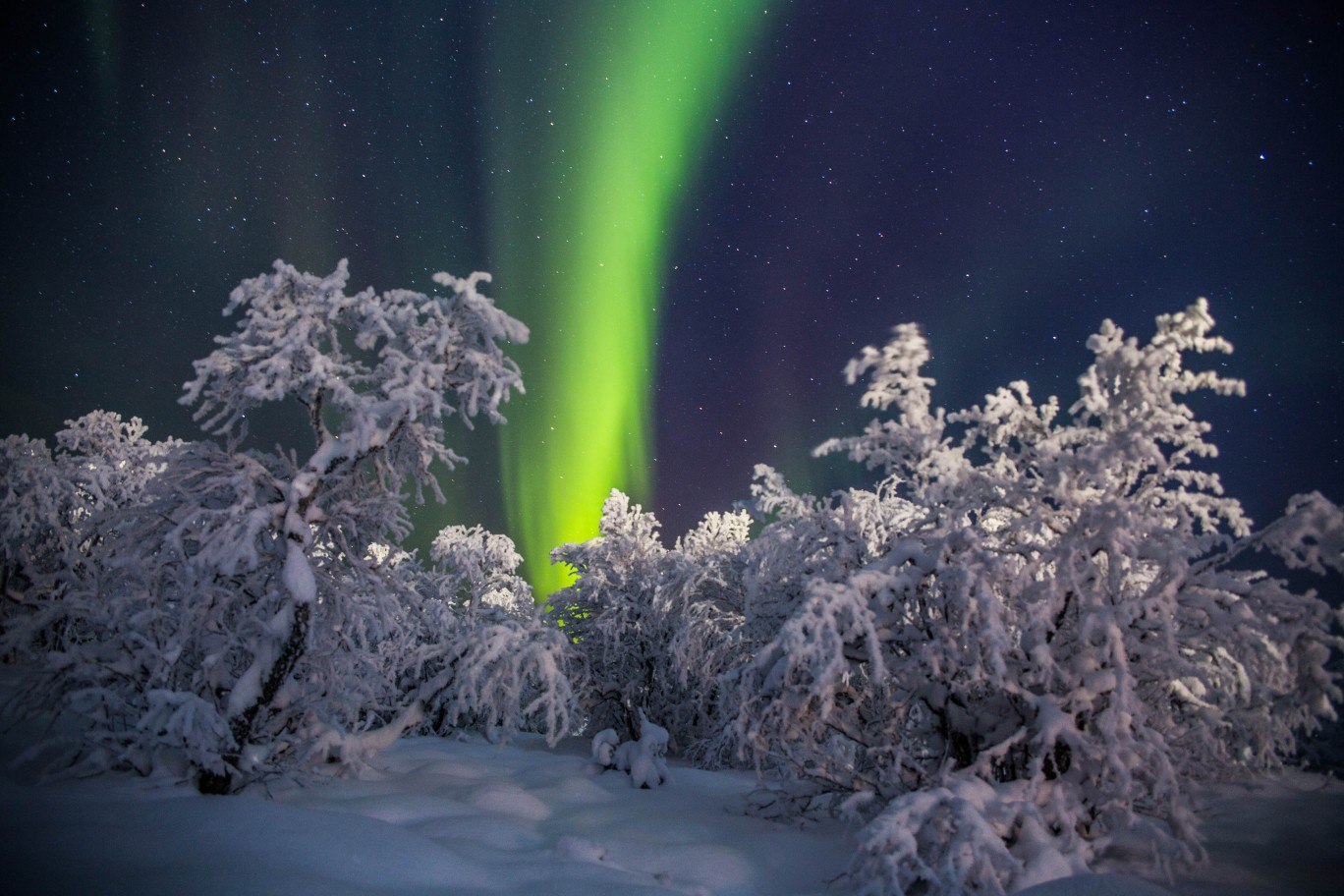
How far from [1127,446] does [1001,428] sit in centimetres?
160

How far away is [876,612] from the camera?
6965 mm

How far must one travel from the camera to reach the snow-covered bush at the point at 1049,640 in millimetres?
5637

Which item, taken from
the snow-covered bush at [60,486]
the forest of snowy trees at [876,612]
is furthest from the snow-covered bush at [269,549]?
the snow-covered bush at [60,486]

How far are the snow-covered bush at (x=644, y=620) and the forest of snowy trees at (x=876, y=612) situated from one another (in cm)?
681

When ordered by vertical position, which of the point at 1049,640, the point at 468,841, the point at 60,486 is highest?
the point at 60,486

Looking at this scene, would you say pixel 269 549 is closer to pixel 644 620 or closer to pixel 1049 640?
pixel 1049 640

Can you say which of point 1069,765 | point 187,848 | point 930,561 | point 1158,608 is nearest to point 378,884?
point 187,848

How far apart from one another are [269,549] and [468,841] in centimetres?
407

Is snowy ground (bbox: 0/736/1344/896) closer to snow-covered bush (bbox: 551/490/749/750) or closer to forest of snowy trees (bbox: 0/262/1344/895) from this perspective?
forest of snowy trees (bbox: 0/262/1344/895)

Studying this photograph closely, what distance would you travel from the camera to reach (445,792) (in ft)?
28.0

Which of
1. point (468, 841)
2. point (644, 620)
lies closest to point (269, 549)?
point (468, 841)

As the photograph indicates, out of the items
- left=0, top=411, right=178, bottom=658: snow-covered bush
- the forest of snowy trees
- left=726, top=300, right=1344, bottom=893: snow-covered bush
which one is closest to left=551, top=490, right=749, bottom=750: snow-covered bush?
the forest of snowy trees

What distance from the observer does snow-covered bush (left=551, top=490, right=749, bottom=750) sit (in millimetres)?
15742

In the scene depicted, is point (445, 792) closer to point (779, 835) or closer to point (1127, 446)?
point (779, 835)
